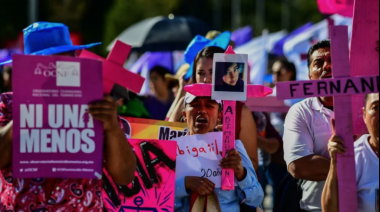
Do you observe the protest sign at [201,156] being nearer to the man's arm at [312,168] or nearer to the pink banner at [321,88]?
the man's arm at [312,168]

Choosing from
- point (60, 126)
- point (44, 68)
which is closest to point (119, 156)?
point (60, 126)

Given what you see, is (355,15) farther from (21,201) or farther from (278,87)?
(21,201)

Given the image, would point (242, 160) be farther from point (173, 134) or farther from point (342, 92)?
point (342, 92)

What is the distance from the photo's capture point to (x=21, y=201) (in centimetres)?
342

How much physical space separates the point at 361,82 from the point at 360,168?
1.41 feet

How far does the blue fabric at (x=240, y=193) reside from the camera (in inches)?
175

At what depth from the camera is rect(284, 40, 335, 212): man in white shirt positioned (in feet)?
14.0

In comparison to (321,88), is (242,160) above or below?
below

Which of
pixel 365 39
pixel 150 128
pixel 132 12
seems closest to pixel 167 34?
pixel 150 128

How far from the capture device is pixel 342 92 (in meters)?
3.61

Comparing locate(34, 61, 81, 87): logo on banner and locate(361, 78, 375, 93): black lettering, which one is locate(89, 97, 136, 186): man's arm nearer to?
locate(34, 61, 81, 87): logo on banner

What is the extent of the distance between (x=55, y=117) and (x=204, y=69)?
2005 mm

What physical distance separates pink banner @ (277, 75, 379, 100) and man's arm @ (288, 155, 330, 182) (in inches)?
28.4

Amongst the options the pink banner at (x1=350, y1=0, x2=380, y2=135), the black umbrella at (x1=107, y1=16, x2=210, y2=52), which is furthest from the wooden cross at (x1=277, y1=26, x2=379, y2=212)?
the black umbrella at (x1=107, y1=16, x2=210, y2=52)
